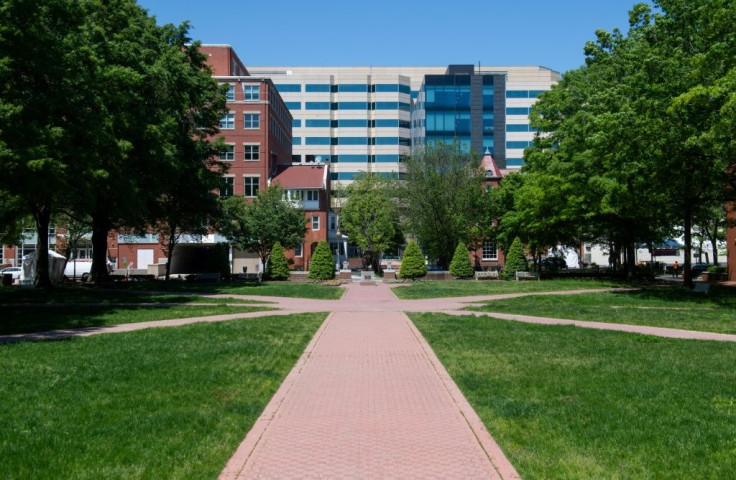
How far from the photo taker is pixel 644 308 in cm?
2325

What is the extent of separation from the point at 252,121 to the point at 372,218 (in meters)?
15.8

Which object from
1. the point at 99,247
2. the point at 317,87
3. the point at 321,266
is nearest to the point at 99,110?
the point at 99,247

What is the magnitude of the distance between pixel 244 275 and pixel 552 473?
146 feet

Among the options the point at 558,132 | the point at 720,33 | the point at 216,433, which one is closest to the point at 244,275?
the point at 558,132

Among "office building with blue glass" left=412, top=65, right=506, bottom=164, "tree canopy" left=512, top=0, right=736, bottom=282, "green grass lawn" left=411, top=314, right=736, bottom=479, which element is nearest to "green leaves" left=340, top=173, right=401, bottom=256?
"tree canopy" left=512, top=0, right=736, bottom=282

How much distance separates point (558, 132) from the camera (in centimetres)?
3759

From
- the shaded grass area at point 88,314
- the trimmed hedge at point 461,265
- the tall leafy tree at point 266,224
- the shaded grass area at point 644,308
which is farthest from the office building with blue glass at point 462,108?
the shaded grass area at point 88,314

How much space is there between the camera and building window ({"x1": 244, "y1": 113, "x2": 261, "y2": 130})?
219 feet

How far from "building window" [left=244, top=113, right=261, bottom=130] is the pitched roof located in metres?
5.51

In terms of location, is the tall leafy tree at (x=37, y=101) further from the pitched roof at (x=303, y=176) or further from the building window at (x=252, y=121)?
the building window at (x=252, y=121)

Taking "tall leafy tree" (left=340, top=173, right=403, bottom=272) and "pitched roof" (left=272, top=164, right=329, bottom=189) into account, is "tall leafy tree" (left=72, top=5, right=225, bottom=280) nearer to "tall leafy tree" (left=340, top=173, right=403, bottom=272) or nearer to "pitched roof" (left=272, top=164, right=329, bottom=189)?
"tall leafy tree" (left=340, top=173, right=403, bottom=272)

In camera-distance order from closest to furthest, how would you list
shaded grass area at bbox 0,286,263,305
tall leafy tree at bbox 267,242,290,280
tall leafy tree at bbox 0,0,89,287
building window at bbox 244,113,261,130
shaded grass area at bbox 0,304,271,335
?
shaded grass area at bbox 0,304,271,335 < tall leafy tree at bbox 0,0,89,287 < shaded grass area at bbox 0,286,263,305 < tall leafy tree at bbox 267,242,290,280 < building window at bbox 244,113,261,130

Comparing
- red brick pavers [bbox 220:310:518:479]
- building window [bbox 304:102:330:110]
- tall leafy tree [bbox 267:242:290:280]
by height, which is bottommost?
red brick pavers [bbox 220:310:518:479]

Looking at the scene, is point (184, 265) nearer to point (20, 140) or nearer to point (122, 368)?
point (20, 140)
